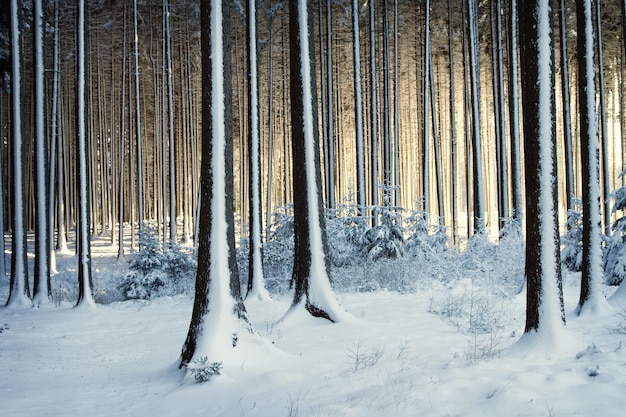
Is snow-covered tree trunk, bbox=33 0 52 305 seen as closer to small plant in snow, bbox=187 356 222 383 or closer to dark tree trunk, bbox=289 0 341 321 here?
dark tree trunk, bbox=289 0 341 321

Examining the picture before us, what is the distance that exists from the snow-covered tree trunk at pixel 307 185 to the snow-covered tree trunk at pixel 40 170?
751cm

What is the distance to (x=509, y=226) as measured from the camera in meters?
12.7

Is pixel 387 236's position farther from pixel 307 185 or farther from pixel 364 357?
pixel 364 357

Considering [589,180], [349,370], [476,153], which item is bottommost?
[349,370]

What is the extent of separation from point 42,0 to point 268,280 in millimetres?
9608

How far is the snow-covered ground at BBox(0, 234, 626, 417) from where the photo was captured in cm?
379

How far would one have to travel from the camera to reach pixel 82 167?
11.1 m

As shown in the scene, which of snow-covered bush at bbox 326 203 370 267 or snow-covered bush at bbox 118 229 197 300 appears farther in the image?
snow-covered bush at bbox 118 229 197 300

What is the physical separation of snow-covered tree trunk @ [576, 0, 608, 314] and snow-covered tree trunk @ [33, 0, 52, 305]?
1180 centimetres

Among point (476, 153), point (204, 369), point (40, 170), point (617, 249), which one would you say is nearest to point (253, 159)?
point (40, 170)

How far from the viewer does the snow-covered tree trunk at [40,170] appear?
11.6 m

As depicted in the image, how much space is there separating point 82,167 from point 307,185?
644 cm

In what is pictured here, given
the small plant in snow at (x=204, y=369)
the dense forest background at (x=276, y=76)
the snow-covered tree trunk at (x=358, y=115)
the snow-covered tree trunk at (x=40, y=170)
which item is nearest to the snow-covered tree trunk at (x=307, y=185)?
the small plant in snow at (x=204, y=369)

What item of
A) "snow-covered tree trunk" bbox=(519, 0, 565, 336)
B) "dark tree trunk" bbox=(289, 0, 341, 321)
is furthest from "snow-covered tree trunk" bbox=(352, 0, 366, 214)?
"snow-covered tree trunk" bbox=(519, 0, 565, 336)
